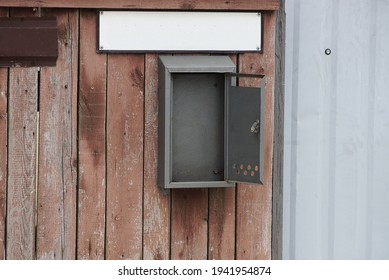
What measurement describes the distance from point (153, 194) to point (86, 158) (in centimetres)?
36

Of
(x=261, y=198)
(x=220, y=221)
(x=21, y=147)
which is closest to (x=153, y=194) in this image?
(x=220, y=221)

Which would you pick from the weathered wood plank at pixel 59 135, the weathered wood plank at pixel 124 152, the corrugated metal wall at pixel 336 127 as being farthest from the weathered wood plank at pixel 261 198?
the weathered wood plank at pixel 59 135

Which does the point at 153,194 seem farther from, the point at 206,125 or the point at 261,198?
the point at 261,198

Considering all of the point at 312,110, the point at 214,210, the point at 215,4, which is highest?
the point at 215,4

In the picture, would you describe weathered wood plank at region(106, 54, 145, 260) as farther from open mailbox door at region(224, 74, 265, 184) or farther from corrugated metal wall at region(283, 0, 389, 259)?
corrugated metal wall at region(283, 0, 389, 259)

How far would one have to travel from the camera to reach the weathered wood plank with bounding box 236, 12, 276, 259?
3850 mm

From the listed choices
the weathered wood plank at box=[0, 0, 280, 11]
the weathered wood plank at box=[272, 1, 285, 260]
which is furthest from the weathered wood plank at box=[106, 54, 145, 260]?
the weathered wood plank at box=[272, 1, 285, 260]

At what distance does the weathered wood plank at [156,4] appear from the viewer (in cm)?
372

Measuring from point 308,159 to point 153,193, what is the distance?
0.88 metres

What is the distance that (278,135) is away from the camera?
3938 mm

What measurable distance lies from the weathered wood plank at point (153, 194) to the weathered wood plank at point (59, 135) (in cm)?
34
